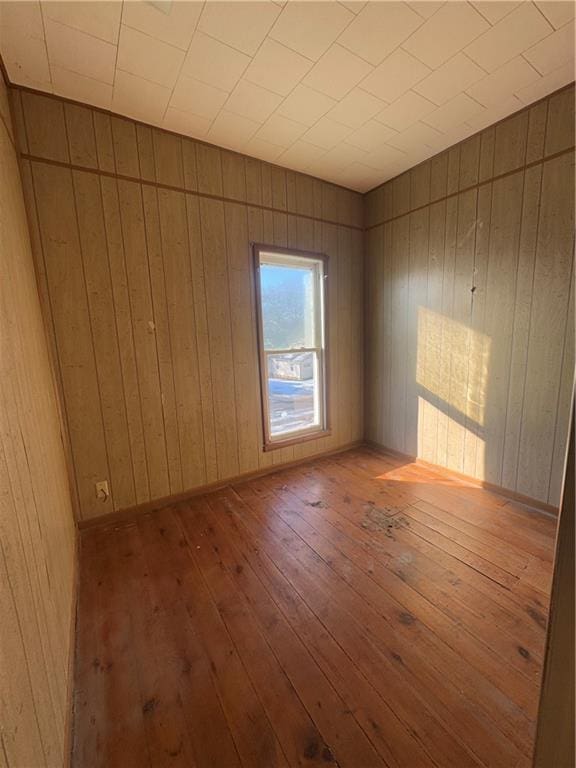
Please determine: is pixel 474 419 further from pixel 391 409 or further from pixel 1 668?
pixel 1 668

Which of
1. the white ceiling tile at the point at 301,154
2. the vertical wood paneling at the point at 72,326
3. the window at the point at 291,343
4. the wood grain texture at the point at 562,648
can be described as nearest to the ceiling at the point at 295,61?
the white ceiling tile at the point at 301,154

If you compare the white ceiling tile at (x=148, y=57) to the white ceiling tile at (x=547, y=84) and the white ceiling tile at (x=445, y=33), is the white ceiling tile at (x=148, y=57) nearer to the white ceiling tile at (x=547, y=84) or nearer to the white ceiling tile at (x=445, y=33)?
the white ceiling tile at (x=445, y=33)

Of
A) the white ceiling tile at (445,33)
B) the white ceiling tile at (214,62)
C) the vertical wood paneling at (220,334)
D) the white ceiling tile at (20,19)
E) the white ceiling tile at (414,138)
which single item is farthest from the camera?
the vertical wood paneling at (220,334)

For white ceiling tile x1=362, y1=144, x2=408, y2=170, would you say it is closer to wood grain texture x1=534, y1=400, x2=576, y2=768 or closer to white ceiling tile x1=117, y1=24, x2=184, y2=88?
white ceiling tile x1=117, y1=24, x2=184, y2=88

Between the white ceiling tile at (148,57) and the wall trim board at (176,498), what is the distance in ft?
8.95

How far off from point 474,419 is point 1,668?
2896 millimetres

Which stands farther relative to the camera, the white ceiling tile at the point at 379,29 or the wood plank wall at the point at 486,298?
the wood plank wall at the point at 486,298

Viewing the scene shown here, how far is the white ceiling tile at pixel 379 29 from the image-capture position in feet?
4.69

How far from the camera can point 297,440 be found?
3121 millimetres

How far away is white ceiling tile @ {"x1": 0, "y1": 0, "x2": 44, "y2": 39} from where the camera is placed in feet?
4.39

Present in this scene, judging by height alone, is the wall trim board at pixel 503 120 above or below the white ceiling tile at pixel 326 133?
below

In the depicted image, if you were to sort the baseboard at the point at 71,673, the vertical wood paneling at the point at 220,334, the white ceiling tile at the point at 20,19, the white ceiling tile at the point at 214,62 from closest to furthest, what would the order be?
the baseboard at the point at 71,673 < the white ceiling tile at the point at 20,19 < the white ceiling tile at the point at 214,62 < the vertical wood paneling at the point at 220,334

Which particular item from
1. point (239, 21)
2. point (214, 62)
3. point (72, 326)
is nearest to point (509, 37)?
point (239, 21)

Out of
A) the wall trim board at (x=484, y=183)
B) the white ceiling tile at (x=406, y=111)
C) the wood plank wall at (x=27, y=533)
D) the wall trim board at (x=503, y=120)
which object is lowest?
the wood plank wall at (x=27, y=533)
